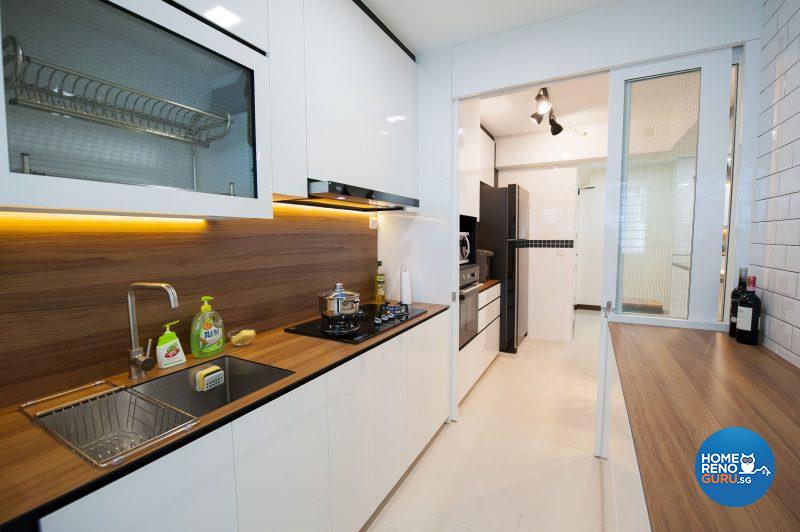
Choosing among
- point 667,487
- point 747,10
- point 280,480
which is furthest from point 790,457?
point 747,10

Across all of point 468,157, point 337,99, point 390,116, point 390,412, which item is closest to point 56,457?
point 390,412

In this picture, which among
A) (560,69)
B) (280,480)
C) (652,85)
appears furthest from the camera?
(560,69)

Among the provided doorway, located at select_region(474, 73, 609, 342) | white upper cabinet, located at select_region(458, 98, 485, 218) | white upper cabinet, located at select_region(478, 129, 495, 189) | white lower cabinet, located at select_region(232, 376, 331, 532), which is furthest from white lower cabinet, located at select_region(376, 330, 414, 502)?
doorway, located at select_region(474, 73, 609, 342)

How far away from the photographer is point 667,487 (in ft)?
2.06

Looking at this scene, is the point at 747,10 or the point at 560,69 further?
the point at 560,69

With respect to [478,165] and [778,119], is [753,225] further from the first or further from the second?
[478,165]

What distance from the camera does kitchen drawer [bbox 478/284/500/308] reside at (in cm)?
318

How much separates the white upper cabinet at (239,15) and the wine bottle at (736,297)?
7.58ft

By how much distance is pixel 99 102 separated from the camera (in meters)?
0.96

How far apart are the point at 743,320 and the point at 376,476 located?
181 cm

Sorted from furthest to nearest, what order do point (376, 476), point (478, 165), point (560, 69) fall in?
point (478, 165), point (560, 69), point (376, 476)

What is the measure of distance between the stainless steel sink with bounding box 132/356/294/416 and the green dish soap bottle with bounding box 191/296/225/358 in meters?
0.06

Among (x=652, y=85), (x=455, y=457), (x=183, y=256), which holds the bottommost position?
(x=455, y=457)

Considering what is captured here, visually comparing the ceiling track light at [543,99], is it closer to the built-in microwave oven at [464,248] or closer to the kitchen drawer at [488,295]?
the built-in microwave oven at [464,248]
